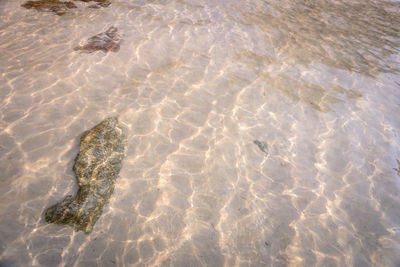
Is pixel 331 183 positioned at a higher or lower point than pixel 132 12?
lower

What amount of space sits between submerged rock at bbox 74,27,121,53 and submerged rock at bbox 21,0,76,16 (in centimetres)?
194

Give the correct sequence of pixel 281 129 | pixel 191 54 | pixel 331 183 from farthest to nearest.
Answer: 1. pixel 191 54
2. pixel 281 129
3. pixel 331 183

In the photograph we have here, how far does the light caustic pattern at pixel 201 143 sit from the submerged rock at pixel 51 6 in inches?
13.2

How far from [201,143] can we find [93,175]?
1.72 m

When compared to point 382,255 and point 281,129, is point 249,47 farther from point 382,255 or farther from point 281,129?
point 382,255

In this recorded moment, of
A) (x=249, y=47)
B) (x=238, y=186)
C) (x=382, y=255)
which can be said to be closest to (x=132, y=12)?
(x=249, y=47)

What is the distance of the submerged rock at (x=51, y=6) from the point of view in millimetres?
6770

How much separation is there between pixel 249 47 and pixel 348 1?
8.84 m

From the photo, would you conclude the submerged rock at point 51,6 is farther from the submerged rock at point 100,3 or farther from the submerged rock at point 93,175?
the submerged rock at point 93,175

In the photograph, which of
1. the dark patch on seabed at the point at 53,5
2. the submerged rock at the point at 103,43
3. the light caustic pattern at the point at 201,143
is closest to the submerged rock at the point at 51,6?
the dark patch on seabed at the point at 53,5

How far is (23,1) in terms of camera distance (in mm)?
7020

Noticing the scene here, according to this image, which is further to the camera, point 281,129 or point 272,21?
point 272,21

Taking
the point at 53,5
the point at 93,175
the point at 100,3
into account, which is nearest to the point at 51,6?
the point at 53,5

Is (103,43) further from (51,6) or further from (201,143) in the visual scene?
(201,143)
